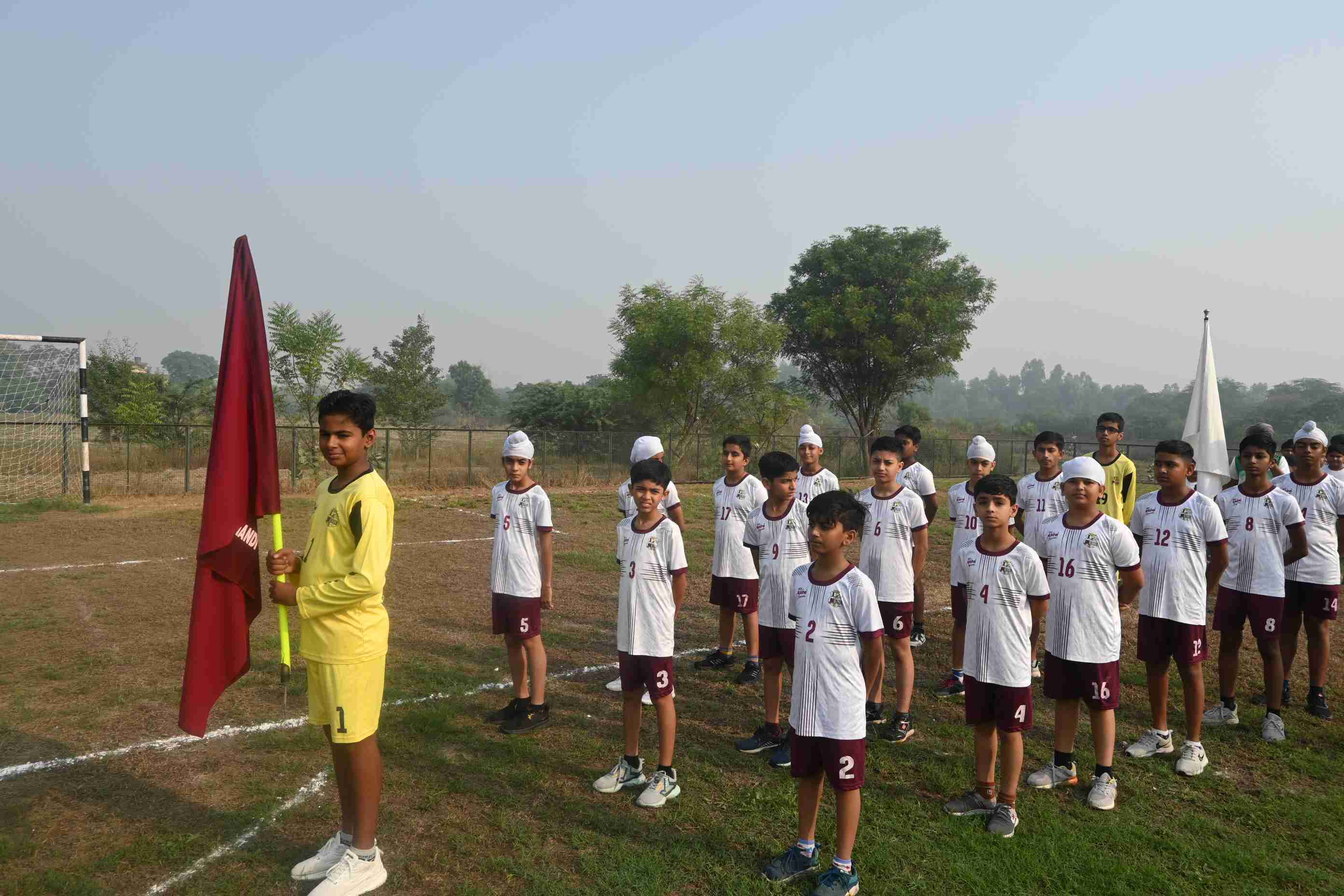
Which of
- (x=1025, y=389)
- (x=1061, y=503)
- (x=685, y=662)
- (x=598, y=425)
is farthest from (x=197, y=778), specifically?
(x=1025, y=389)

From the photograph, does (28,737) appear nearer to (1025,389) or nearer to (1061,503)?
(1061,503)

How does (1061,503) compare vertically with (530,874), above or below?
above

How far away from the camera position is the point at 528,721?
5555mm

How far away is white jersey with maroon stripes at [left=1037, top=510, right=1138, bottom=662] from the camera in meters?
4.62

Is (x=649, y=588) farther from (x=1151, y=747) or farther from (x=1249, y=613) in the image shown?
(x=1249, y=613)

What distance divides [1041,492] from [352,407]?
5.69 meters

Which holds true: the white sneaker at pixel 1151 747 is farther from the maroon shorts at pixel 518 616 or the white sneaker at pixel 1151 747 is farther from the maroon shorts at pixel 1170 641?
the maroon shorts at pixel 518 616

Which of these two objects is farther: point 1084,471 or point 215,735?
point 215,735

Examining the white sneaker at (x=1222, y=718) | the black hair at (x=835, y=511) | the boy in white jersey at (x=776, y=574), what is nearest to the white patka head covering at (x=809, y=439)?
the boy in white jersey at (x=776, y=574)

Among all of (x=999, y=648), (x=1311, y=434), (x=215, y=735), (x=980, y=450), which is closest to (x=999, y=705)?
(x=999, y=648)

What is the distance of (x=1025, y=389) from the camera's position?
142000mm

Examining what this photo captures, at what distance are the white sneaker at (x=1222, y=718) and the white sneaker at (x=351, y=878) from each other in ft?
18.5

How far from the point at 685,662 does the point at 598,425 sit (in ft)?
85.9

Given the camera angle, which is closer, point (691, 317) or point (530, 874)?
point (530, 874)
